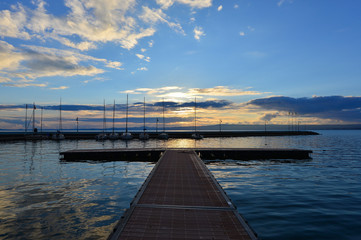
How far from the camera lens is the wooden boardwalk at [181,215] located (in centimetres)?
789

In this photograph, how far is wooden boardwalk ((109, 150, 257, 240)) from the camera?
25.9 feet

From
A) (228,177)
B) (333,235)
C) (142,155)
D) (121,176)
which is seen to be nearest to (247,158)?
(228,177)

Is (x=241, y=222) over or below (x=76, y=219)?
over

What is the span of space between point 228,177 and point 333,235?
12.5m

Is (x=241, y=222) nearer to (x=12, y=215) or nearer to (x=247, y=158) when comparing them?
(x=12, y=215)

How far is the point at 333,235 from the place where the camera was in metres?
10.2

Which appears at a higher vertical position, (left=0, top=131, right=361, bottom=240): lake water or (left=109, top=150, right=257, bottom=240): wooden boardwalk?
(left=109, top=150, right=257, bottom=240): wooden boardwalk

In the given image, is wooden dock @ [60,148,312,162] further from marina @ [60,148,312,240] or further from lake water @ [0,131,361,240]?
marina @ [60,148,312,240]

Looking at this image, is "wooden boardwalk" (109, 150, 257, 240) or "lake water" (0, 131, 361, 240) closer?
"wooden boardwalk" (109, 150, 257, 240)

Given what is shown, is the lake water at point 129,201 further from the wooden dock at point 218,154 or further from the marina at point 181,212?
the wooden dock at point 218,154

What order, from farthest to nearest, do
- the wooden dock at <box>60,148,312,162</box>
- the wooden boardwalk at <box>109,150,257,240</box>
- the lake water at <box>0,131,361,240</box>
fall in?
the wooden dock at <box>60,148,312,162</box>
the lake water at <box>0,131,361,240</box>
the wooden boardwalk at <box>109,150,257,240</box>

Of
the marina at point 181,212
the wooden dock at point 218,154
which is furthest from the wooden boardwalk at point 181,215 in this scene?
the wooden dock at point 218,154

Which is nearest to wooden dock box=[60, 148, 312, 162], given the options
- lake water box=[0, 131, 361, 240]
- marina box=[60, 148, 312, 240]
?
lake water box=[0, 131, 361, 240]

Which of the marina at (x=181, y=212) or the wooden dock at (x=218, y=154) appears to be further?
the wooden dock at (x=218, y=154)
